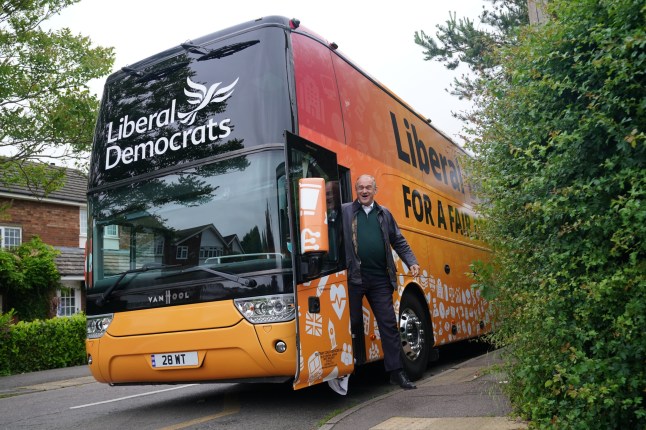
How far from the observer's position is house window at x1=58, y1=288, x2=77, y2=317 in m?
26.5

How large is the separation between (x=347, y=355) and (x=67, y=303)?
23.3m

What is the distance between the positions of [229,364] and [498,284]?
2.37m

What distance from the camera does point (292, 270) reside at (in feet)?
18.6

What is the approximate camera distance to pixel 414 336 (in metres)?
8.23

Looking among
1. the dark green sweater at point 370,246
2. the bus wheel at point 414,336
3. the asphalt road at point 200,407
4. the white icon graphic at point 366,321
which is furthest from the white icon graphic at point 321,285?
the bus wheel at point 414,336

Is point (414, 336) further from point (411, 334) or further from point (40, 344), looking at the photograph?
point (40, 344)

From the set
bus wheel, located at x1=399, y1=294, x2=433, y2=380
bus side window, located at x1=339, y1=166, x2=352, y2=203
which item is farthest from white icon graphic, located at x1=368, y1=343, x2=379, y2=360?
bus side window, located at x1=339, y1=166, x2=352, y2=203

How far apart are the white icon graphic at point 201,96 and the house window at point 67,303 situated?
21773 millimetres

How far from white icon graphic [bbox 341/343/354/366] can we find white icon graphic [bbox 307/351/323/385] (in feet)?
1.56

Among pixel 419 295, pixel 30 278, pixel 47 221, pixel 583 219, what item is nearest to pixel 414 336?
pixel 419 295

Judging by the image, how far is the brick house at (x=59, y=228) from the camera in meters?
25.8

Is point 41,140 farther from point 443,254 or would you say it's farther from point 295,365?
point 295,365

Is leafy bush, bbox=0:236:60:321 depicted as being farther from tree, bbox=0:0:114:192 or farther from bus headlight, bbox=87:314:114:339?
bus headlight, bbox=87:314:114:339

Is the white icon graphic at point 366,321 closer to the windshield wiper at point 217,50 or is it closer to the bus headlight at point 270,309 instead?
the bus headlight at point 270,309
